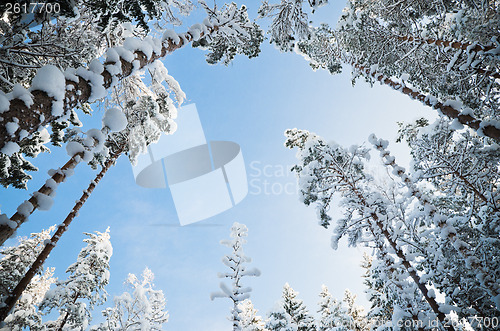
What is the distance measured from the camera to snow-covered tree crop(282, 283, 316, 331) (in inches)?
637

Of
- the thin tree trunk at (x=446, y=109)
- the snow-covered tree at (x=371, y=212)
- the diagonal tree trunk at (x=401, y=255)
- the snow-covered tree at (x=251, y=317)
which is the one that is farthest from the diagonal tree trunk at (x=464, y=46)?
Answer: the snow-covered tree at (x=251, y=317)

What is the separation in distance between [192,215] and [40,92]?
1212 cm

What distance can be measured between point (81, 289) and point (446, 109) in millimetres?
16699

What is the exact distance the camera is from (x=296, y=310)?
1692cm

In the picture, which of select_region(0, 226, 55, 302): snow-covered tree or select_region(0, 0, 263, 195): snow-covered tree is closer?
select_region(0, 0, 263, 195): snow-covered tree

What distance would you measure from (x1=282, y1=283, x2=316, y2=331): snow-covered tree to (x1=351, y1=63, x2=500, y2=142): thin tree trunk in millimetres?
13813

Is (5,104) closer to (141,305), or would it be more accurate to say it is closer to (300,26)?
(300,26)

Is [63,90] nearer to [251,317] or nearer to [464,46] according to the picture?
[464,46]

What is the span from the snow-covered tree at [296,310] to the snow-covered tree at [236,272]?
30.6 feet

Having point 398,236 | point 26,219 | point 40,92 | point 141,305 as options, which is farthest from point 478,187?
point 141,305

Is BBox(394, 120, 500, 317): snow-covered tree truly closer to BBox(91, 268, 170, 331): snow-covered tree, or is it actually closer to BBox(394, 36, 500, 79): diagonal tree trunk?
BBox(394, 36, 500, 79): diagonal tree trunk

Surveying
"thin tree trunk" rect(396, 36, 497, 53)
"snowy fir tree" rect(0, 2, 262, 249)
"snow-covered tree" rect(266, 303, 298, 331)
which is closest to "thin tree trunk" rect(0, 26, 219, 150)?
"snowy fir tree" rect(0, 2, 262, 249)

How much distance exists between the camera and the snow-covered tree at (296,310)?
53.1 feet

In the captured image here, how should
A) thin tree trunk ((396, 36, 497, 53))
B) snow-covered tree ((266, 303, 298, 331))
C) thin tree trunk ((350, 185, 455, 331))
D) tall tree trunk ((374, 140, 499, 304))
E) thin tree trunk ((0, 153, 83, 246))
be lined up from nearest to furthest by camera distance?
thin tree trunk ((0, 153, 83, 246)) → tall tree trunk ((374, 140, 499, 304)) → thin tree trunk ((396, 36, 497, 53)) → thin tree trunk ((350, 185, 455, 331)) → snow-covered tree ((266, 303, 298, 331))
